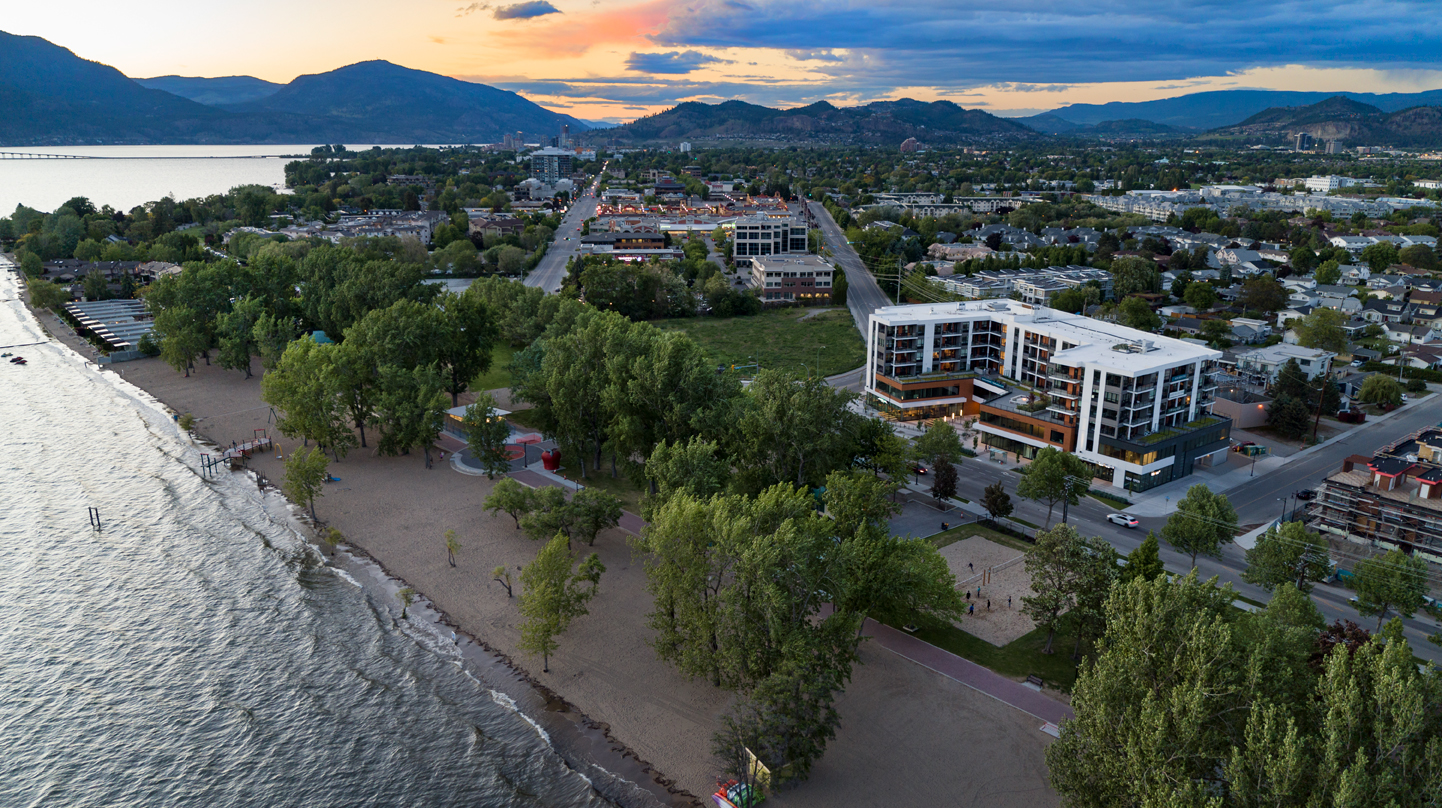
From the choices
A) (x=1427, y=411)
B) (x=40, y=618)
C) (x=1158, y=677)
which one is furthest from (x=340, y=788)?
(x=1427, y=411)

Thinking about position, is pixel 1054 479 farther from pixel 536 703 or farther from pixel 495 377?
pixel 495 377

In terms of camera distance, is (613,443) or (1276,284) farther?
(1276,284)

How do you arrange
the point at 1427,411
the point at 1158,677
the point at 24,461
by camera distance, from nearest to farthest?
the point at 1158,677 → the point at 24,461 → the point at 1427,411

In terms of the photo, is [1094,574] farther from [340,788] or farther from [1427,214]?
[1427,214]

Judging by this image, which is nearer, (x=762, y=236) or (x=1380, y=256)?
(x=1380, y=256)

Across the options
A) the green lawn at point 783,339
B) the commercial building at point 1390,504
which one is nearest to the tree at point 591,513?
the green lawn at point 783,339

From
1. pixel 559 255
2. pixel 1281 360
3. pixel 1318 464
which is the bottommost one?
pixel 1318 464

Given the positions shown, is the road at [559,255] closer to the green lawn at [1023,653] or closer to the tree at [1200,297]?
the tree at [1200,297]

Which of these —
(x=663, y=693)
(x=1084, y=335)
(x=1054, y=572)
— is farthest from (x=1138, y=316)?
(x=663, y=693)
